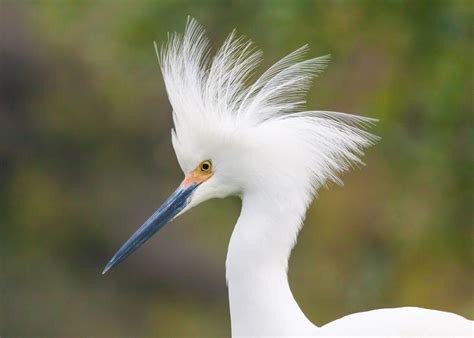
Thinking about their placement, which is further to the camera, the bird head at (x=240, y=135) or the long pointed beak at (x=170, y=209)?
the long pointed beak at (x=170, y=209)

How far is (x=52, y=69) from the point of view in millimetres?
8844

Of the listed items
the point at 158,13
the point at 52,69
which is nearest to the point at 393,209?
the point at 158,13

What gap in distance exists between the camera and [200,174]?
3.08m

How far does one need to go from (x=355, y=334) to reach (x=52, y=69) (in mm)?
6428

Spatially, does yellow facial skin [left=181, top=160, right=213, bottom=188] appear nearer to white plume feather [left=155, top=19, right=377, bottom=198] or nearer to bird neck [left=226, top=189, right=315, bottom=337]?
white plume feather [left=155, top=19, right=377, bottom=198]

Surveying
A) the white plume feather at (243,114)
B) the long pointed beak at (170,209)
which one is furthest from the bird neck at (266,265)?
the long pointed beak at (170,209)

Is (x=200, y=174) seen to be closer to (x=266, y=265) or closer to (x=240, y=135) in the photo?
(x=240, y=135)

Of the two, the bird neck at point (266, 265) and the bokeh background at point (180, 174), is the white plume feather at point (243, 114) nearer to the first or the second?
the bird neck at point (266, 265)

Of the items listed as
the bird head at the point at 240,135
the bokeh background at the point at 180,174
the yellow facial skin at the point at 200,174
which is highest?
the bird head at the point at 240,135

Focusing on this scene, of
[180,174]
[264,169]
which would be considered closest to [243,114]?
[264,169]

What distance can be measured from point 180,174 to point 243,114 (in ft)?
17.0

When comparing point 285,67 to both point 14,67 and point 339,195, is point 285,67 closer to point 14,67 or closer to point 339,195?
point 339,195

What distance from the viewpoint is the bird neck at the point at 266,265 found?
115 inches

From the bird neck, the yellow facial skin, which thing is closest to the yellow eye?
the yellow facial skin
